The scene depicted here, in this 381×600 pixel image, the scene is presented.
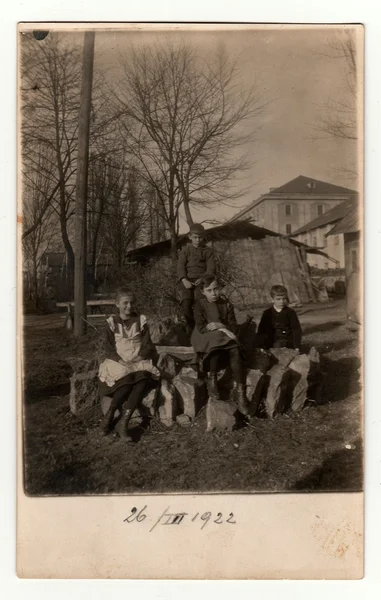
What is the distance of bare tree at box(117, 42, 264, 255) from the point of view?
149 inches

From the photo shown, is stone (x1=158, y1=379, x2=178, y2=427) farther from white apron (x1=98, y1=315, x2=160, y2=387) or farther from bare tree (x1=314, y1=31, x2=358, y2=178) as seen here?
bare tree (x1=314, y1=31, x2=358, y2=178)

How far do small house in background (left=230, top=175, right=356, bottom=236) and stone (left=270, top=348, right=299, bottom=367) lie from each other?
1.08 m

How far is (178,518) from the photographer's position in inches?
133

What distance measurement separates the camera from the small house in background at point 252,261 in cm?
408

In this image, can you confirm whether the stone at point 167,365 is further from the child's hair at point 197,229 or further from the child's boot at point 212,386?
the child's hair at point 197,229

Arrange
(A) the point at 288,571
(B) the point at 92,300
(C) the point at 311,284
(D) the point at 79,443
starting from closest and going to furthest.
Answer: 1. (A) the point at 288,571
2. (D) the point at 79,443
3. (B) the point at 92,300
4. (C) the point at 311,284

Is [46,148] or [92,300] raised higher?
[46,148]

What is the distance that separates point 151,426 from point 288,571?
146cm

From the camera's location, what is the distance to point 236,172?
3.97 meters

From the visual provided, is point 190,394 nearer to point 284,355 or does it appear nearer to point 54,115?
point 284,355

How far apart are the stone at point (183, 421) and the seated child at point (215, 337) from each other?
10.6 inches
